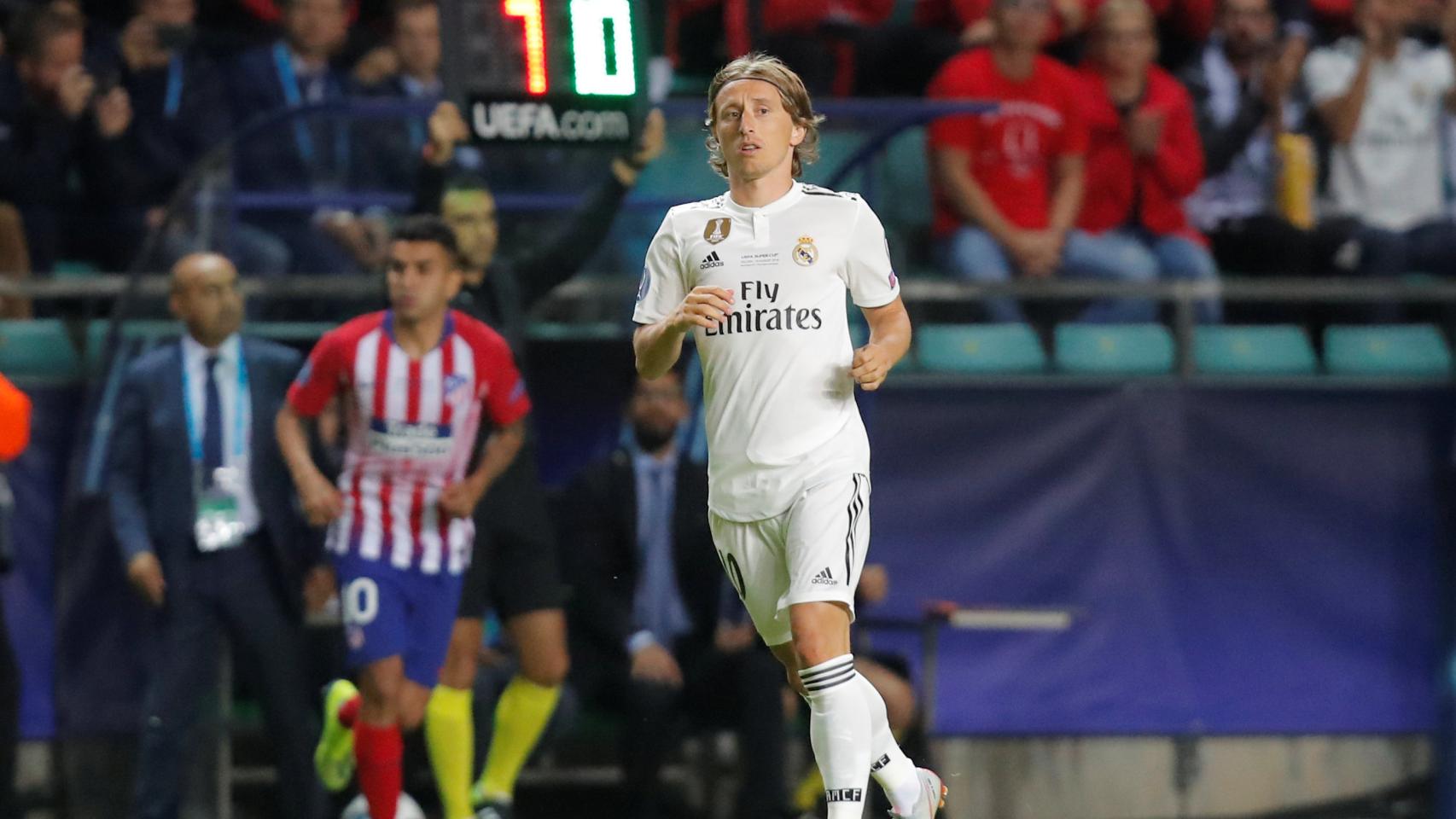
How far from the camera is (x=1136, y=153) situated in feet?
29.9

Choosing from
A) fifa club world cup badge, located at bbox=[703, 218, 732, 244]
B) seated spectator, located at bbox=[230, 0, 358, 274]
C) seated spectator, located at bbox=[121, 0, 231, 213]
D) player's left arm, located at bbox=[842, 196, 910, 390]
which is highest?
seated spectator, located at bbox=[121, 0, 231, 213]

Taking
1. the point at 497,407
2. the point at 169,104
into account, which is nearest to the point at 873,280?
the point at 497,407

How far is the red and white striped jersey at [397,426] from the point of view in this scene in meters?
7.41

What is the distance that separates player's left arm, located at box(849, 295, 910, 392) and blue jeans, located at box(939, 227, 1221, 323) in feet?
10.7

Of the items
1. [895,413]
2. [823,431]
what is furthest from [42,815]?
[823,431]

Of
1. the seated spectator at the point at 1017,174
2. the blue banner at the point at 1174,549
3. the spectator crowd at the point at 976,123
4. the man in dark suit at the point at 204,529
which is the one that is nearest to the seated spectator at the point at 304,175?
the spectator crowd at the point at 976,123

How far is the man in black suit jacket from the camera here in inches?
314

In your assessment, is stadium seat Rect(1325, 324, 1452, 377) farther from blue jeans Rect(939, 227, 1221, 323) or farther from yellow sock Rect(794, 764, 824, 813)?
yellow sock Rect(794, 764, 824, 813)

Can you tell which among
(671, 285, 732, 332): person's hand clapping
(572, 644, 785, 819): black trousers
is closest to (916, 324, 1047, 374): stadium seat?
(572, 644, 785, 819): black trousers

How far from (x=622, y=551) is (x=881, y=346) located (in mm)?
3213

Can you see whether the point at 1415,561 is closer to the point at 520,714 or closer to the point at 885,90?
the point at 885,90

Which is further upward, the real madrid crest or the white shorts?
the real madrid crest

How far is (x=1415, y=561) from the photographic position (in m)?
8.80

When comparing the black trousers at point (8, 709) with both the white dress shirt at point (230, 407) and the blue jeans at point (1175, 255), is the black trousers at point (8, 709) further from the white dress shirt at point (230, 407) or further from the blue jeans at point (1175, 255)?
the blue jeans at point (1175, 255)
